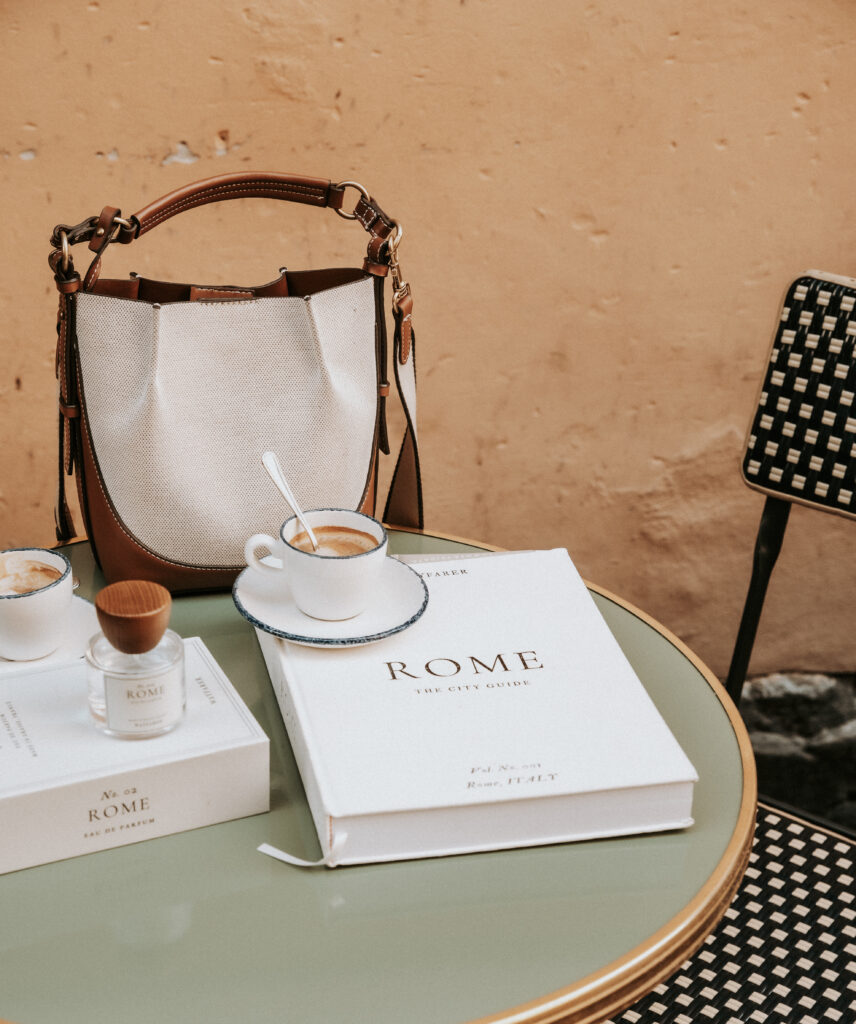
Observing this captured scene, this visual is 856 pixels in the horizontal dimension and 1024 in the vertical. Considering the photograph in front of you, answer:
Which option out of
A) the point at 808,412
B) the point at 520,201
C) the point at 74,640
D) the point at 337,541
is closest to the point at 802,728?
the point at 808,412

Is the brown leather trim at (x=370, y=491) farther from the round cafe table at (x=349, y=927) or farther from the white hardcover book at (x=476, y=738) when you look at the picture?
the round cafe table at (x=349, y=927)

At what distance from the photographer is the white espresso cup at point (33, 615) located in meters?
0.76

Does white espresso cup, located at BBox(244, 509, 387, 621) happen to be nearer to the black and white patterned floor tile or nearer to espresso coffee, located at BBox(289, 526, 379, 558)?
espresso coffee, located at BBox(289, 526, 379, 558)

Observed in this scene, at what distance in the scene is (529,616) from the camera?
847 mm

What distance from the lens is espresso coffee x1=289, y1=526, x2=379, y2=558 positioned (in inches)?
33.0

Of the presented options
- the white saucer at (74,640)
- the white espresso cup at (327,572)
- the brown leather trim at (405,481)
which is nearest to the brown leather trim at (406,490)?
the brown leather trim at (405,481)

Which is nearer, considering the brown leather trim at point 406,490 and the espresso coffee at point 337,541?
the espresso coffee at point 337,541

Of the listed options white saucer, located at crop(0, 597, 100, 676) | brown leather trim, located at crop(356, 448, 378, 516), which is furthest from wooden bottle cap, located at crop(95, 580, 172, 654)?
brown leather trim, located at crop(356, 448, 378, 516)

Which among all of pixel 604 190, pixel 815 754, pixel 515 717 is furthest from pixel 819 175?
pixel 515 717

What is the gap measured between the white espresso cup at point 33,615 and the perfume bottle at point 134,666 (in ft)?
0.32

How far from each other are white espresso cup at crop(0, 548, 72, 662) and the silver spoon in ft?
0.57

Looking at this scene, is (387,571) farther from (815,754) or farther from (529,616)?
(815,754)

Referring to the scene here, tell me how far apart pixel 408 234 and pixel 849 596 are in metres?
1.04

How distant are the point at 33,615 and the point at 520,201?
102 cm
